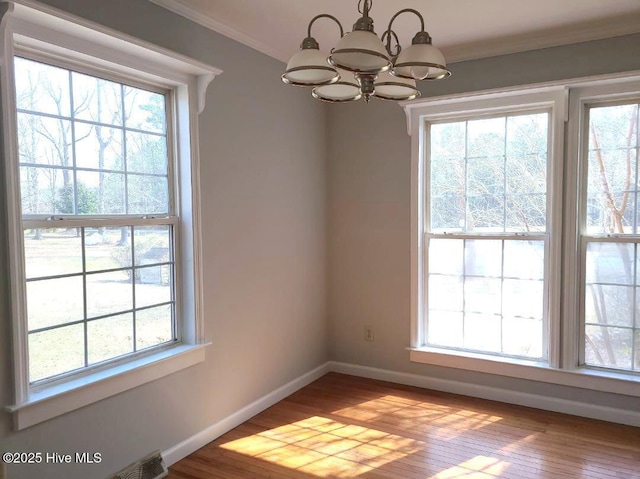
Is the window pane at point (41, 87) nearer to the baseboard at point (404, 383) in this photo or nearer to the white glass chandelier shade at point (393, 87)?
the white glass chandelier shade at point (393, 87)

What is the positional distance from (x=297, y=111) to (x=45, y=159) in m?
2.02

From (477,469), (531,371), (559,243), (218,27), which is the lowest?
(477,469)

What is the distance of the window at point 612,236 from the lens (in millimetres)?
3109

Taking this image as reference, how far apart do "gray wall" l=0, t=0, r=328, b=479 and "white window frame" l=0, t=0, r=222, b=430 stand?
0.18 feet

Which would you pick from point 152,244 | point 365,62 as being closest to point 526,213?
point 365,62

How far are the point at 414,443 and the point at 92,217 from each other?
223cm

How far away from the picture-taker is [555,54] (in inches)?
126

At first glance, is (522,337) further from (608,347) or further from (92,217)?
(92,217)

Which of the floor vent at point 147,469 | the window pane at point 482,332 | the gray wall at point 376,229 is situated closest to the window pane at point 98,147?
the floor vent at point 147,469

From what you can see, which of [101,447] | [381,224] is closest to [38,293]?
[101,447]

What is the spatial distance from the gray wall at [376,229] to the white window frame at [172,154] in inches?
58.8

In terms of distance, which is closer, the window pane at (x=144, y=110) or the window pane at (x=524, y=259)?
the window pane at (x=144, y=110)

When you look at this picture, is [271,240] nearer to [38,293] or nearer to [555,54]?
[38,293]

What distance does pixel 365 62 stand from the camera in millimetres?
1646
